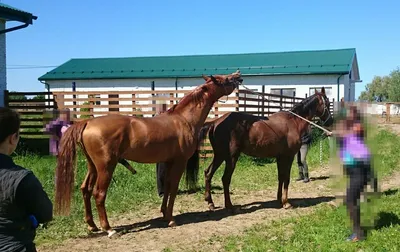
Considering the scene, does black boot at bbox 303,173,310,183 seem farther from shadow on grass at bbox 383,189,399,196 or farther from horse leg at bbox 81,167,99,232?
horse leg at bbox 81,167,99,232

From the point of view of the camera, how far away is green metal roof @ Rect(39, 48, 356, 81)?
101 ft

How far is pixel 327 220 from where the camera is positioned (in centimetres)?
604

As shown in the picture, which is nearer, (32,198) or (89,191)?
(32,198)

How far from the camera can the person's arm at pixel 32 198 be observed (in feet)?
7.73

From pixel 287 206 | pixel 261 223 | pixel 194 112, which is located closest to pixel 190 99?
pixel 194 112

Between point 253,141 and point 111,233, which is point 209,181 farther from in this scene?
point 111,233

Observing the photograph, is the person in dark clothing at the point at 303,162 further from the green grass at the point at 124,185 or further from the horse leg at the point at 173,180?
the horse leg at the point at 173,180

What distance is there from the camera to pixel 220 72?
104 feet

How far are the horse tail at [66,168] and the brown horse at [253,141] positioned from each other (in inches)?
106

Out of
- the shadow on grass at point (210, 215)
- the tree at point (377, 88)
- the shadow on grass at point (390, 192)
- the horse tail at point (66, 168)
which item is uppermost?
the tree at point (377, 88)

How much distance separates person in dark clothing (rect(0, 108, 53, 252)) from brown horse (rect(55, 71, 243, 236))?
9.27 feet

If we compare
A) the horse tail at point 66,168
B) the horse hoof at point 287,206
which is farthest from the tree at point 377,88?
the horse tail at point 66,168

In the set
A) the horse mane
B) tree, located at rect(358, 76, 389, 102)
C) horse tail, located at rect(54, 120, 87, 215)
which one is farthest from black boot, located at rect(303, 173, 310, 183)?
tree, located at rect(358, 76, 389, 102)

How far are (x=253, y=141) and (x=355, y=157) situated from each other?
2.83 m
